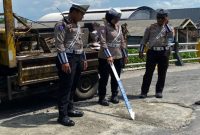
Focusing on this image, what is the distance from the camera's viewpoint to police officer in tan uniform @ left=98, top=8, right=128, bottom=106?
7.44 m

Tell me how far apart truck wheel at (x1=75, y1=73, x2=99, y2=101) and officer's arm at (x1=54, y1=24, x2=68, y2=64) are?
1.96 meters

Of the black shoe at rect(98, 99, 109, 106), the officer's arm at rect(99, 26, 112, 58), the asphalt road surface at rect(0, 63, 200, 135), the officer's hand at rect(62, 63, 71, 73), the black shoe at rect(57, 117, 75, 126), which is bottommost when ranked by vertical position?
the asphalt road surface at rect(0, 63, 200, 135)

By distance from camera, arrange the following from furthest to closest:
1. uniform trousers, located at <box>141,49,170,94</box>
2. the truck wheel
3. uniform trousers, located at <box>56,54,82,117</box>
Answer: uniform trousers, located at <box>141,49,170,94</box> → the truck wheel → uniform trousers, located at <box>56,54,82,117</box>

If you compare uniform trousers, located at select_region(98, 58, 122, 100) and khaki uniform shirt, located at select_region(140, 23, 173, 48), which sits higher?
khaki uniform shirt, located at select_region(140, 23, 173, 48)

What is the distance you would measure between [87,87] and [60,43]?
2280 mm

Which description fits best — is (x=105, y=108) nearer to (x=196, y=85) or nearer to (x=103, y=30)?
(x=103, y=30)

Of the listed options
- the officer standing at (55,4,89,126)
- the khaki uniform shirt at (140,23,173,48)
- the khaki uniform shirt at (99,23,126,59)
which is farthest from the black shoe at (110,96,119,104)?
the officer standing at (55,4,89,126)

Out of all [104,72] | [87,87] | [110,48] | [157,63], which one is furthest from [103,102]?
[157,63]

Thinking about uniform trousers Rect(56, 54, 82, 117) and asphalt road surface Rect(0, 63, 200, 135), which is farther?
uniform trousers Rect(56, 54, 82, 117)

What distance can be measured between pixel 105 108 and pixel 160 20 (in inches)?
85.0

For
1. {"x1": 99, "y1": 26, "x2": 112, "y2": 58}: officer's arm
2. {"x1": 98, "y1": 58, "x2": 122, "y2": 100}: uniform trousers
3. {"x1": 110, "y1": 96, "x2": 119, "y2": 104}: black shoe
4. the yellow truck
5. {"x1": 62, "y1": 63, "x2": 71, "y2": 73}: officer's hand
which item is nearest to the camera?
{"x1": 62, "y1": 63, "x2": 71, "y2": 73}: officer's hand

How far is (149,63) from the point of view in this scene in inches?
340

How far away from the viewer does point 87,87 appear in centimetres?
834

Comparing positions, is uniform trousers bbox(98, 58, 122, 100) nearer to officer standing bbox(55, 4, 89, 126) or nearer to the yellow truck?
the yellow truck
